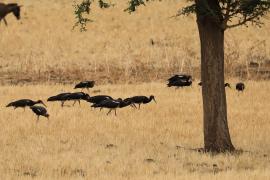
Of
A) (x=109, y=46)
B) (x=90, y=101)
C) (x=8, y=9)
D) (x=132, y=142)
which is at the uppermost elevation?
(x=109, y=46)

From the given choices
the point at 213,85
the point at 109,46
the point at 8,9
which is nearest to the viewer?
the point at 8,9

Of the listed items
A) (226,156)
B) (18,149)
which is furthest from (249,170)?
(18,149)

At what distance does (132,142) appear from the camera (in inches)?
693

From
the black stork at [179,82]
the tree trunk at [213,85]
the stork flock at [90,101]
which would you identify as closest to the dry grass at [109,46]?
the black stork at [179,82]

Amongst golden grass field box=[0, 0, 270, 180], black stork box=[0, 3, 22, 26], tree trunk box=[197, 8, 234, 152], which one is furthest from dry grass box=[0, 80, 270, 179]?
black stork box=[0, 3, 22, 26]

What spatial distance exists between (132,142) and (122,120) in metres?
3.53

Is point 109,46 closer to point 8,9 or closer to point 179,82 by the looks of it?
point 179,82

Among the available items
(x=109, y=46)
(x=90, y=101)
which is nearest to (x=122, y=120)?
(x=90, y=101)

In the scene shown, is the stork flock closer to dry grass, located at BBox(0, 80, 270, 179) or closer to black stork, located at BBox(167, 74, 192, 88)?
dry grass, located at BBox(0, 80, 270, 179)

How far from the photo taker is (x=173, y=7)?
224ft

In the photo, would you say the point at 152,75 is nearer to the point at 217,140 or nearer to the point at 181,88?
the point at 181,88

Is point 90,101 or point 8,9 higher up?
point 8,9

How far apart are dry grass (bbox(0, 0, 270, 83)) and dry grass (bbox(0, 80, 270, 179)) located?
1250cm

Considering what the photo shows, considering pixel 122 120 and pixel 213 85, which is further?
pixel 122 120
